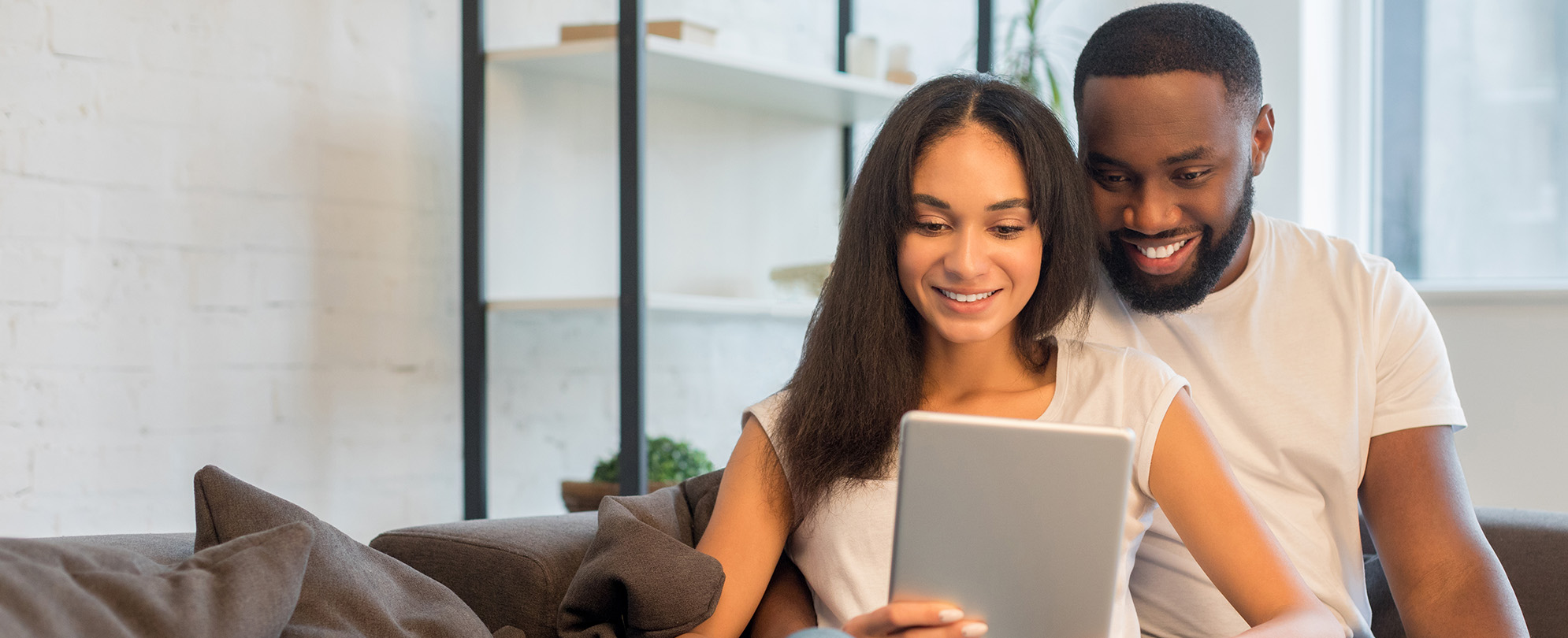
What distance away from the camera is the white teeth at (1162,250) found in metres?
1.46

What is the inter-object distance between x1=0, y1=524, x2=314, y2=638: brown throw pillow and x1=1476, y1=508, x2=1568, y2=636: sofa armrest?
1.43 metres

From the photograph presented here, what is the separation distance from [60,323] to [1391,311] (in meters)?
2.00

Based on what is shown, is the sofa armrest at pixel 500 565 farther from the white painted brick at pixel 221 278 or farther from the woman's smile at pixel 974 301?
the white painted brick at pixel 221 278

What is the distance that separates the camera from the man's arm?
134 cm

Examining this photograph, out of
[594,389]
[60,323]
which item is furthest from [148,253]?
[594,389]

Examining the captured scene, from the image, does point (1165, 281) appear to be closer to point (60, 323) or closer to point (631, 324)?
point (631, 324)

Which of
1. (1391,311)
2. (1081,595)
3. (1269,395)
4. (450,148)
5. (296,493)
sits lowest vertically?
(296,493)

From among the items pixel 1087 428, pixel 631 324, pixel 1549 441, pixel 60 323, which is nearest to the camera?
pixel 1087 428

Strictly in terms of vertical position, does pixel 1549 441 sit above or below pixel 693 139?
below

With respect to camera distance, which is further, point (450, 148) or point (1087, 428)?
point (450, 148)

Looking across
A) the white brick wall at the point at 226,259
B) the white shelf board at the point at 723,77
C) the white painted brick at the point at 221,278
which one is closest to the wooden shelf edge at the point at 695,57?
the white shelf board at the point at 723,77

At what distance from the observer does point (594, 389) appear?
289cm

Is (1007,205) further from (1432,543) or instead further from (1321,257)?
(1432,543)

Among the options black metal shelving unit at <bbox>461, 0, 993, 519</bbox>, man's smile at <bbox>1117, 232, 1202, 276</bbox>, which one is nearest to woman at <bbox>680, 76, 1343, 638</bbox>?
man's smile at <bbox>1117, 232, 1202, 276</bbox>
